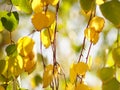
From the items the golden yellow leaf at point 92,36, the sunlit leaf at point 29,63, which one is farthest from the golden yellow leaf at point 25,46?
the golden yellow leaf at point 92,36

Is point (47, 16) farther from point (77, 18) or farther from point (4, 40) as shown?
point (4, 40)

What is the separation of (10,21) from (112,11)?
253 millimetres

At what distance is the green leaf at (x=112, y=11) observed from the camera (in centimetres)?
83

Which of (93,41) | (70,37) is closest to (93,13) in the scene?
(93,41)

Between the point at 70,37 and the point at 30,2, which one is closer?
the point at 30,2

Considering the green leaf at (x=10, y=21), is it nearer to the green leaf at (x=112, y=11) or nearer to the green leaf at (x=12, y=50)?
the green leaf at (x=12, y=50)

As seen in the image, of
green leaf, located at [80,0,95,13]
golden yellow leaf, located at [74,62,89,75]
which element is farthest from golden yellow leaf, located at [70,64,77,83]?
green leaf, located at [80,0,95,13]

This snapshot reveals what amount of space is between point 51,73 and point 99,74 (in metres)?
0.12

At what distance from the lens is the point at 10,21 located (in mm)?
994

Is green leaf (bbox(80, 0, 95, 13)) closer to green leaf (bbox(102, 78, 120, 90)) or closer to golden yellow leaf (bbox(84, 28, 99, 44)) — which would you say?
golden yellow leaf (bbox(84, 28, 99, 44))

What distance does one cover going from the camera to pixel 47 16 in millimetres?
929

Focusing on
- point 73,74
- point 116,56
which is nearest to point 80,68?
point 73,74

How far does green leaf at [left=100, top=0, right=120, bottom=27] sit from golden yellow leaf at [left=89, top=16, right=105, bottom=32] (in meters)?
0.07

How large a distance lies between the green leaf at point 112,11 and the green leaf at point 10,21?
0.76 ft
